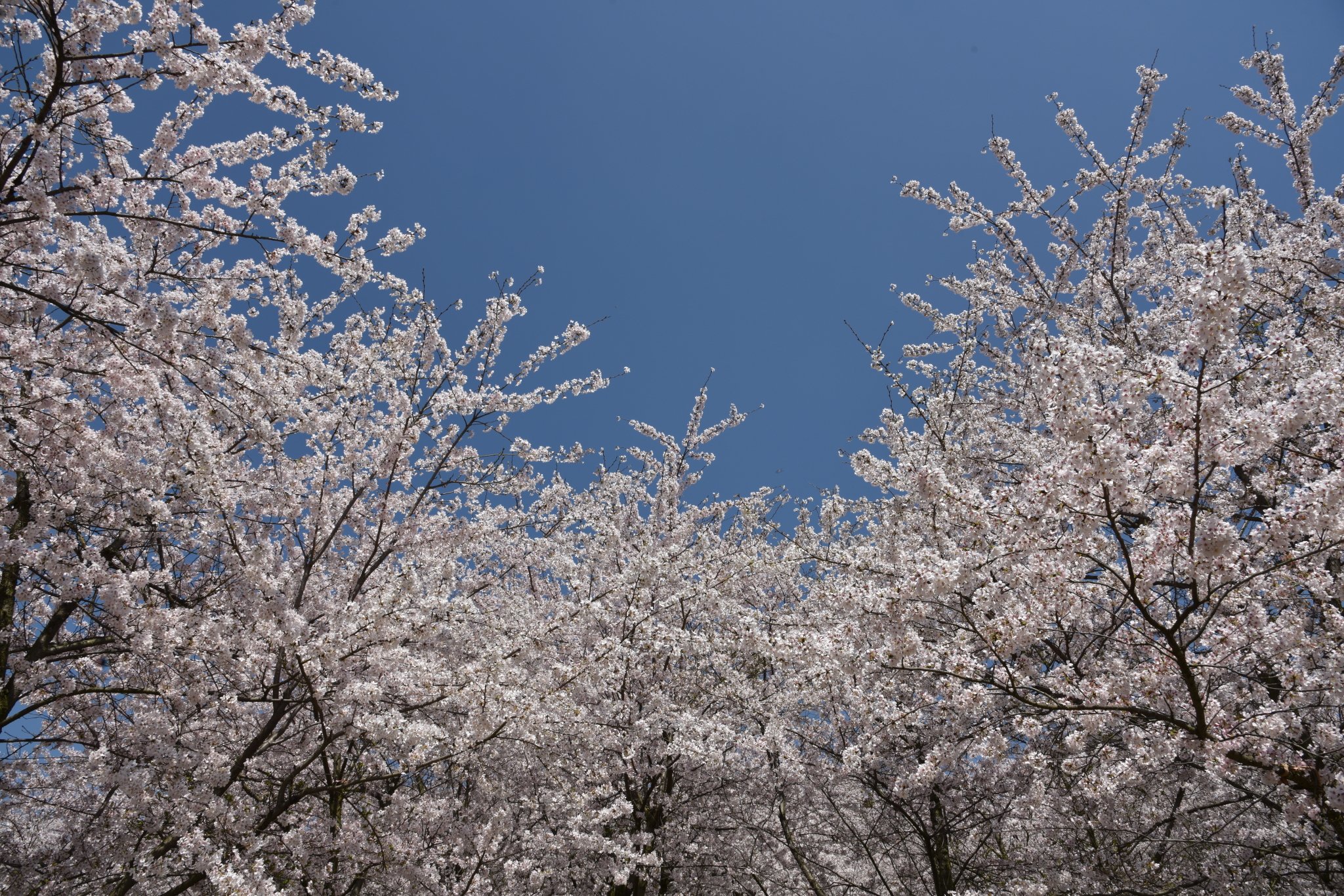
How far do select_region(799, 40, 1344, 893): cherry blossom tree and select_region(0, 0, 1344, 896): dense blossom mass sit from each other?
0.04 metres

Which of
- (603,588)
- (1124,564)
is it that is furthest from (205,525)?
(1124,564)

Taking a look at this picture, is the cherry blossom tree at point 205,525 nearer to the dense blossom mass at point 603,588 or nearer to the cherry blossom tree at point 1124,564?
the dense blossom mass at point 603,588

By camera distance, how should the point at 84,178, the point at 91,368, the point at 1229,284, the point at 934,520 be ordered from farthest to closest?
the point at 934,520
the point at 91,368
the point at 84,178
the point at 1229,284

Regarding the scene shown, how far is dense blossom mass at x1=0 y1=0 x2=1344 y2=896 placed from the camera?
3625 mm

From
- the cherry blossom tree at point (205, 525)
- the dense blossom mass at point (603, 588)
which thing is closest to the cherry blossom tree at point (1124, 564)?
the dense blossom mass at point (603, 588)

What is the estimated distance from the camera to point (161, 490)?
5.14 meters

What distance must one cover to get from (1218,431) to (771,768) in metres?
5.26

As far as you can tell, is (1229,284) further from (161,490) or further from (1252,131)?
(161,490)

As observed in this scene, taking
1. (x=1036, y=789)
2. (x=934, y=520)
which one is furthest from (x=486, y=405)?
(x=1036, y=789)

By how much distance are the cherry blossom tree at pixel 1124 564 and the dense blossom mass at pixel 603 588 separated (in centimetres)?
4

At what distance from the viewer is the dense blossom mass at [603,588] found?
3.62 metres

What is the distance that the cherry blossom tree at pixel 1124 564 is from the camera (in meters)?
3.23

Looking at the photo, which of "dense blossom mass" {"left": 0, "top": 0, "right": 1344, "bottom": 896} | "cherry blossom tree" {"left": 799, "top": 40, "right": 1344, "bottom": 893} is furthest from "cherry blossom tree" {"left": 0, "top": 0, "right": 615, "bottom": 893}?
"cherry blossom tree" {"left": 799, "top": 40, "right": 1344, "bottom": 893}

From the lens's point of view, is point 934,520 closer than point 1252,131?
Yes
